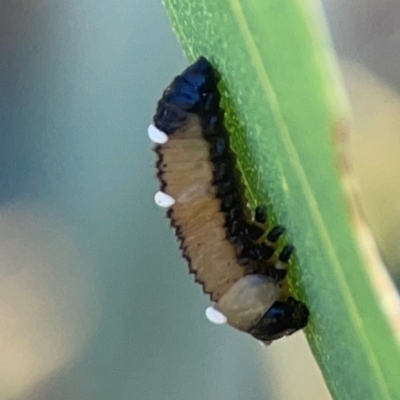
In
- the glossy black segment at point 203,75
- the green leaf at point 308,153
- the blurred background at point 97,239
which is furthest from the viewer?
the blurred background at point 97,239

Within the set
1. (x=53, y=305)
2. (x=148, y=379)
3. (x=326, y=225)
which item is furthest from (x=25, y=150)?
(x=326, y=225)

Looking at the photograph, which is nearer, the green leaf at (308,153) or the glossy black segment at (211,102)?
the green leaf at (308,153)

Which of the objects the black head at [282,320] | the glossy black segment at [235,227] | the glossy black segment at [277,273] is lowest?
the black head at [282,320]

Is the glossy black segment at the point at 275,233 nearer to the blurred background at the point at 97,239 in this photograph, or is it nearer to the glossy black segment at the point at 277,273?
the glossy black segment at the point at 277,273

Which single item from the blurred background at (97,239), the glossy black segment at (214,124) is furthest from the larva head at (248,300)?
the blurred background at (97,239)

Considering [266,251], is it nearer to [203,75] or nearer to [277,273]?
[277,273]

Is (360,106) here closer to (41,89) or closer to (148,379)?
(41,89)

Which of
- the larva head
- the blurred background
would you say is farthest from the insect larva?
the blurred background

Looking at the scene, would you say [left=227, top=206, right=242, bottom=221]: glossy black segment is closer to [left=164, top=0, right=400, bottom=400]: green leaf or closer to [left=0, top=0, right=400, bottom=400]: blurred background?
[left=164, top=0, right=400, bottom=400]: green leaf
